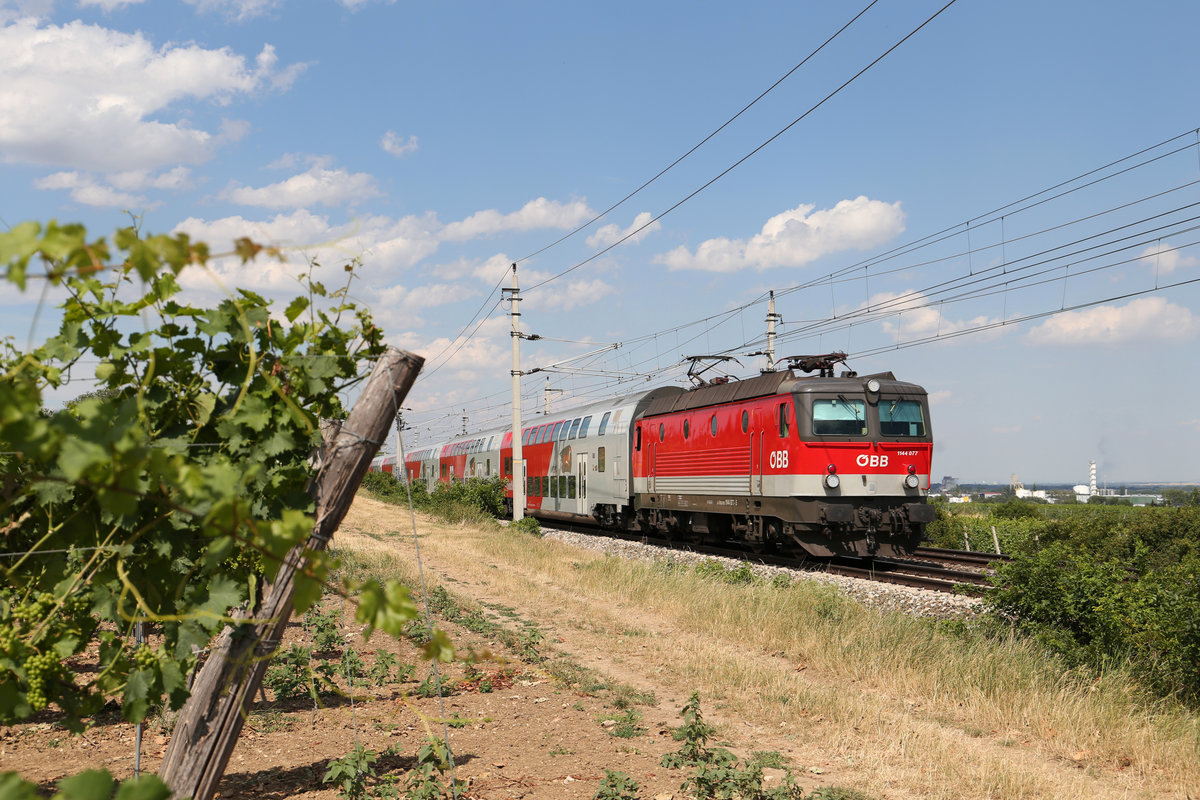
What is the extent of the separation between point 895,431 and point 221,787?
532 inches

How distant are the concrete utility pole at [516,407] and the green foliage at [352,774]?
21.4 metres

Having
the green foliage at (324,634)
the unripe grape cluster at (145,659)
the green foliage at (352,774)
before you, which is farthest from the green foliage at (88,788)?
the green foliage at (324,634)

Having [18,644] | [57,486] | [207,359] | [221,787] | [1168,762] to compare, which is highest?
[207,359]

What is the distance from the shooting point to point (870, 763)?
6102 mm

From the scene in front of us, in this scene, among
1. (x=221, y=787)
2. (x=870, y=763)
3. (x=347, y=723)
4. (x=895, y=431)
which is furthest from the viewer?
(x=895, y=431)

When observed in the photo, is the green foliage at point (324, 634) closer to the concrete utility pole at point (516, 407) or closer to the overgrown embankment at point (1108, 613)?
the overgrown embankment at point (1108, 613)

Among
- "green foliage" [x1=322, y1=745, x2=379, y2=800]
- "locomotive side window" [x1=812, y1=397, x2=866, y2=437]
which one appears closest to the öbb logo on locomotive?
"locomotive side window" [x1=812, y1=397, x2=866, y2=437]

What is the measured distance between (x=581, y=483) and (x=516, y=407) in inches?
121

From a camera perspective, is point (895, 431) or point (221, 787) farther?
point (895, 431)

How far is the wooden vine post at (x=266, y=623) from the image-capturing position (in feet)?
11.2

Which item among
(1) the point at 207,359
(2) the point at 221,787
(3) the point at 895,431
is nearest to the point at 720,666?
(2) the point at 221,787

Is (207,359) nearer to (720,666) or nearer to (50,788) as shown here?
(50,788)

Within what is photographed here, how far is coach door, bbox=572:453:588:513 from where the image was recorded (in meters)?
27.2

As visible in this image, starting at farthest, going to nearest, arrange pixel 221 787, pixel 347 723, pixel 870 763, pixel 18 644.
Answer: pixel 347 723 < pixel 870 763 < pixel 221 787 < pixel 18 644
